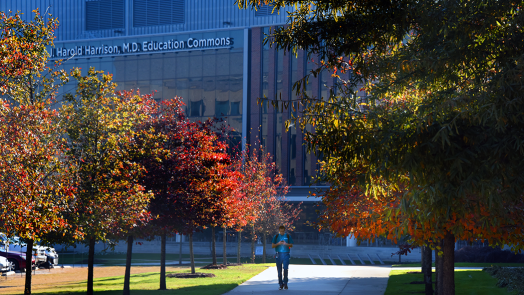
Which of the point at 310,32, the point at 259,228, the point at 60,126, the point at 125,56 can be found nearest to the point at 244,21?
the point at 125,56

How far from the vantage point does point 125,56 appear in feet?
178

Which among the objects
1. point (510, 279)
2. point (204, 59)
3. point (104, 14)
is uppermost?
point (104, 14)

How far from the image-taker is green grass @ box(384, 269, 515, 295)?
611 inches

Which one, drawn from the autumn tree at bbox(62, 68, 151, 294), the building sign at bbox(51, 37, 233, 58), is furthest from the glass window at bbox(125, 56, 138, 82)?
the autumn tree at bbox(62, 68, 151, 294)

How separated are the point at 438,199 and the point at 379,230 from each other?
2121 millimetres

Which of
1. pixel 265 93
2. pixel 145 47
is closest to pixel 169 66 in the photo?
pixel 145 47

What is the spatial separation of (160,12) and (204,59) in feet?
23.8

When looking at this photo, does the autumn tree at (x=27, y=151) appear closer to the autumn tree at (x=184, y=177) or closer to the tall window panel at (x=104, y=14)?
the autumn tree at (x=184, y=177)

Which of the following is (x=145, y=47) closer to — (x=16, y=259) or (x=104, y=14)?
(x=104, y=14)

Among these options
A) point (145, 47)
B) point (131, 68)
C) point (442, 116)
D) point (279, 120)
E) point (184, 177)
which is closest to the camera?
point (442, 116)

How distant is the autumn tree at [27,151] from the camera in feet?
28.8

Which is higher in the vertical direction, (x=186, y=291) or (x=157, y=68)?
(x=157, y=68)

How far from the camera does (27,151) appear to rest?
9.16 m

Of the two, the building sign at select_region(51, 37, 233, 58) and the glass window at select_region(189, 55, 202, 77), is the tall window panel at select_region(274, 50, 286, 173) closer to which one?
the building sign at select_region(51, 37, 233, 58)
